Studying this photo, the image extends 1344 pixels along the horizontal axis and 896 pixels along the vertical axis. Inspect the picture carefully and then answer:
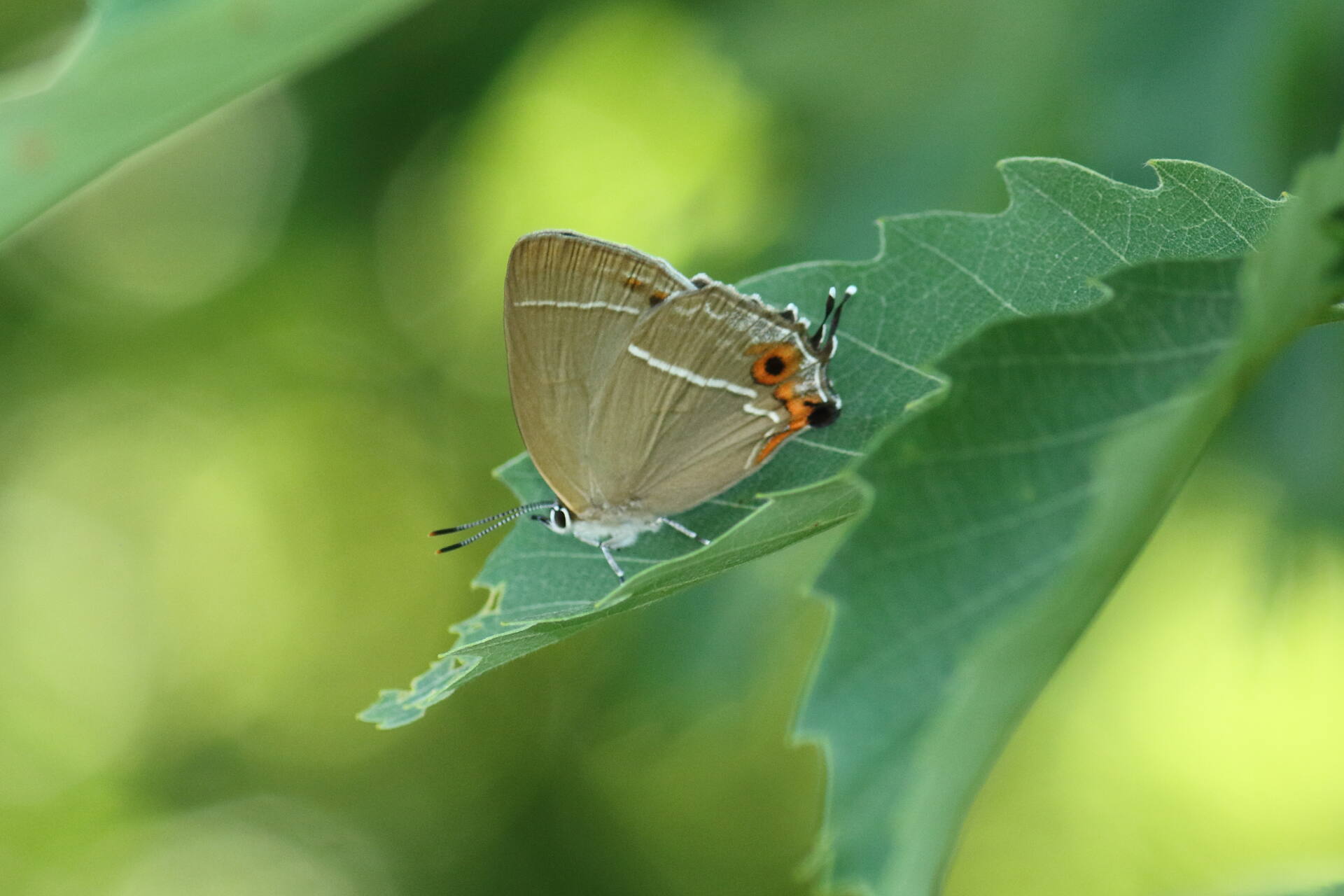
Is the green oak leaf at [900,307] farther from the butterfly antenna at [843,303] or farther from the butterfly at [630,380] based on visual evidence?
the butterfly at [630,380]

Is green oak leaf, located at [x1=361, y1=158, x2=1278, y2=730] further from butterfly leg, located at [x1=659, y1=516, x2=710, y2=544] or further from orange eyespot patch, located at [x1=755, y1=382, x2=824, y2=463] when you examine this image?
butterfly leg, located at [x1=659, y1=516, x2=710, y2=544]

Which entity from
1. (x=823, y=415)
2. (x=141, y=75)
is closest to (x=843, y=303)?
(x=823, y=415)

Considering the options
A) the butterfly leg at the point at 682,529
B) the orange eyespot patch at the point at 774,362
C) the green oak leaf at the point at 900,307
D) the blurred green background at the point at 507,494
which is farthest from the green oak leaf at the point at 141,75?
the blurred green background at the point at 507,494

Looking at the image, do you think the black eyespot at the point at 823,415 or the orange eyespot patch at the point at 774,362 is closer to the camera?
the black eyespot at the point at 823,415

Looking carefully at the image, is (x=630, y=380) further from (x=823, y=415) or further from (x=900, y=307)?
(x=900, y=307)

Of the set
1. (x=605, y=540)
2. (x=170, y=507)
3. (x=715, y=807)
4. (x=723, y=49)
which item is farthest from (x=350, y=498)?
(x=605, y=540)

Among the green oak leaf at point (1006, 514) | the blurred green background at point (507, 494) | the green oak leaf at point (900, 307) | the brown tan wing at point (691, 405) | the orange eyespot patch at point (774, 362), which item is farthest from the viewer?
the blurred green background at point (507, 494)
